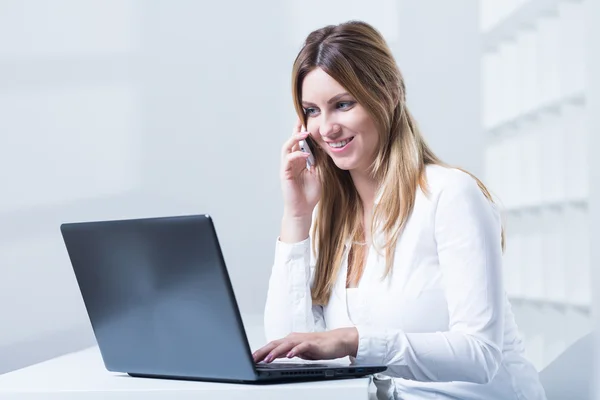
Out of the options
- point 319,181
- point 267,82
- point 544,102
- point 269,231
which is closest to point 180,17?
point 267,82

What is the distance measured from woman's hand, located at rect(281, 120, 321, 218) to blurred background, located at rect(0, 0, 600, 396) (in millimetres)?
1441

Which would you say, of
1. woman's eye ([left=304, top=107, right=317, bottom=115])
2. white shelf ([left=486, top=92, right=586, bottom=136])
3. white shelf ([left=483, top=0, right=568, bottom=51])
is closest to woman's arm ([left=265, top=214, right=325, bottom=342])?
woman's eye ([left=304, top=107, right=317, bottom=115])

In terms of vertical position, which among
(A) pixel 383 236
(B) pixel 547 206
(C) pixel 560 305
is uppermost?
(A) pixel 383 236

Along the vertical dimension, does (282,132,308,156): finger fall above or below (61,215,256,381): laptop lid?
above

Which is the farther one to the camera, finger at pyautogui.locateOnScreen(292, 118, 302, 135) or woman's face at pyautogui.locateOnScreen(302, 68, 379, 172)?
finger at pyautogui.locateOnScreen(292, 118, 302, 135)

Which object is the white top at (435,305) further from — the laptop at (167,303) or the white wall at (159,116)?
the white wall at (159,116)

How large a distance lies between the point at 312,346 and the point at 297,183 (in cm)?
70

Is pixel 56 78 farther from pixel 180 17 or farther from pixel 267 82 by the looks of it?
pixel 267 82

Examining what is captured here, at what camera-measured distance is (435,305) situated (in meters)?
1.75

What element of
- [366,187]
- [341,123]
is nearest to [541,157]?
[366,187]

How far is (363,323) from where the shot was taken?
1.79 meters

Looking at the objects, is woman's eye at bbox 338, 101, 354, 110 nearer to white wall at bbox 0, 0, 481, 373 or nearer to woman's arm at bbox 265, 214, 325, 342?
woman's arm at bbox 265, 214, 325, 342

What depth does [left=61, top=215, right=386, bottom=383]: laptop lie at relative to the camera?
120cm

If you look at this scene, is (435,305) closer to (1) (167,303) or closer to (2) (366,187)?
(2) (366,187)
